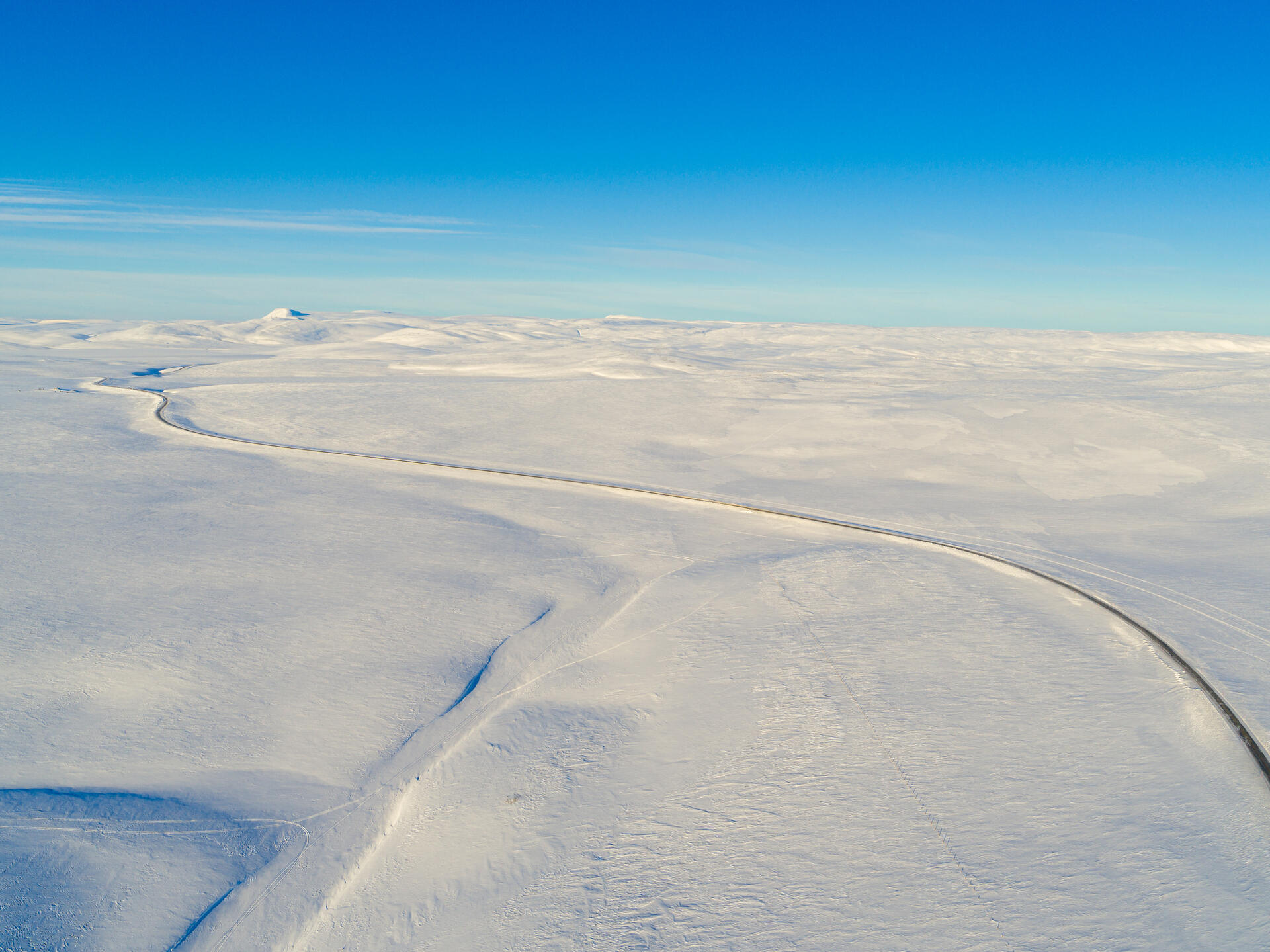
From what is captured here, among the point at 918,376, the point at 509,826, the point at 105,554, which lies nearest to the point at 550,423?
the point at 105,554

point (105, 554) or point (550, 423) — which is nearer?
point (105, 554)

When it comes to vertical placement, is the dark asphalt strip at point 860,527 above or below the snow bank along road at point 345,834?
above

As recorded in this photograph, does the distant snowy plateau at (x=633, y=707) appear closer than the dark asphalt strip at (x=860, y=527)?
Yes

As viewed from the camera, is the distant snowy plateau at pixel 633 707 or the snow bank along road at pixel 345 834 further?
the snow bank along road at pixel 345 834

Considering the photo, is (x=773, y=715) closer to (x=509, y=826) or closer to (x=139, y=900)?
(x=509, y=826)

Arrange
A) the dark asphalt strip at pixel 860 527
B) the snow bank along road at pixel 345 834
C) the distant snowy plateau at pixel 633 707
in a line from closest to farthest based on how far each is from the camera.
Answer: the distant snowy plateau at pixel 633 707
the snow bank along road at pixel 345 834
the dark asphalt strip at pixel 860 527

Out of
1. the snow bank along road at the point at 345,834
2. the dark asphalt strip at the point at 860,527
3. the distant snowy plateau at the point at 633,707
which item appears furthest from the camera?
the dark asphalt strip at the point at 860,527
